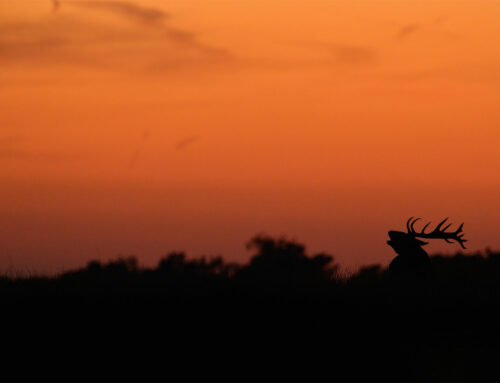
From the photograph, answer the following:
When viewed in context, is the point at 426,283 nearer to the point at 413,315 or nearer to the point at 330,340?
the point at 413,315

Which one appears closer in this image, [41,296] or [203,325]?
[203,325]

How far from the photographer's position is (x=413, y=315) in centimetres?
1817

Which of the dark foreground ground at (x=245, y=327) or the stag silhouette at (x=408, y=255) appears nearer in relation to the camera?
the dark foreground ground at (x=245, y=327)

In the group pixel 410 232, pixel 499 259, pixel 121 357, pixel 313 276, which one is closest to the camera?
pixel 121 357

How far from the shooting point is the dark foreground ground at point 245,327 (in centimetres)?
1391

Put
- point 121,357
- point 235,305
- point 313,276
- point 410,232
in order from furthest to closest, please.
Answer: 1. point 410,232
2. point 313,276
3. point 235,305
4. point 121,357

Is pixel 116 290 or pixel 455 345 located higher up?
pixel 116 290

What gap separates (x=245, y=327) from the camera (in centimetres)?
1592

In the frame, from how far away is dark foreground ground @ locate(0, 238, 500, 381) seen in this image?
548 inches

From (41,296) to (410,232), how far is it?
853 centimetres

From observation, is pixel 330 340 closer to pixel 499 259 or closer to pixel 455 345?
pixel 455 345

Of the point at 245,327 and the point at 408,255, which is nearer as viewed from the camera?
the point at 245,327

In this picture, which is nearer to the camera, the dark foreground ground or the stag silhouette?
the dark foreground ground

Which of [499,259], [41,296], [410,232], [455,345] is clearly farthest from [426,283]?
[499,259]
